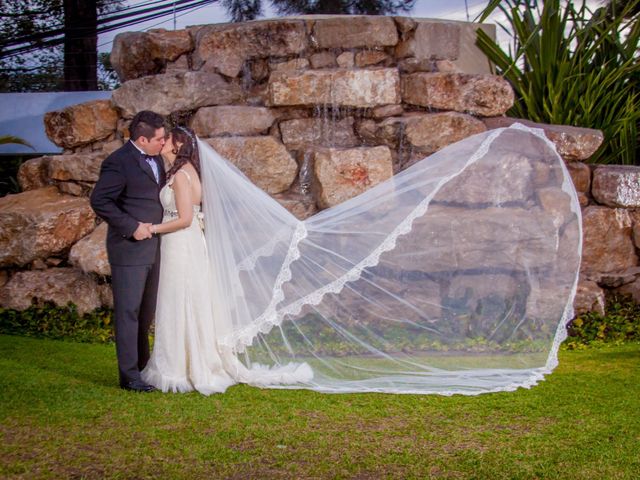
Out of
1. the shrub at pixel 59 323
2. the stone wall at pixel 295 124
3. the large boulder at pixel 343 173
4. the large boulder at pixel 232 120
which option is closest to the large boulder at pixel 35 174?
the stone wall at pixel 295 124

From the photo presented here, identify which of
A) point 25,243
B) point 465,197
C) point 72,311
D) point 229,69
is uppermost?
point 229,69

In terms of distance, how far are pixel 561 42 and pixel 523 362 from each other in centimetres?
431

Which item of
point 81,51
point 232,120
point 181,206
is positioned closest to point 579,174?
point 232,120

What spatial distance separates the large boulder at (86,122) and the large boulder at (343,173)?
208 centimetres

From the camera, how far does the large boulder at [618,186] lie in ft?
24.8

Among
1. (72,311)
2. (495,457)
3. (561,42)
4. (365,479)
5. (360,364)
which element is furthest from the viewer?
(561,42)

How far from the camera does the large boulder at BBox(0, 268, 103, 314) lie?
736cm

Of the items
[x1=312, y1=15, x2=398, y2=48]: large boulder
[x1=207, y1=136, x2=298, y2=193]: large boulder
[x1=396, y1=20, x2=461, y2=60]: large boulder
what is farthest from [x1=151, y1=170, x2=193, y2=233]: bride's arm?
[x1=396, y1=20, x2=461, y2=60]: large boulder

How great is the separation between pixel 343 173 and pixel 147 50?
2263mm

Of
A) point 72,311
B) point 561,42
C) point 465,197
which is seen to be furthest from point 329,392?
point 561,42

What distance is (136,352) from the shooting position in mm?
4973

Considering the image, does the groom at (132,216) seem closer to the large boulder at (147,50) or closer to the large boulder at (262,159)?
the large boulder at (262,159)

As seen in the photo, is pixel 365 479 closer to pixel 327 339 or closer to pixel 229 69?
pixel 327 339

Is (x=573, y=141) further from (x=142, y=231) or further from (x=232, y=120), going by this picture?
(x=142, y=231)
